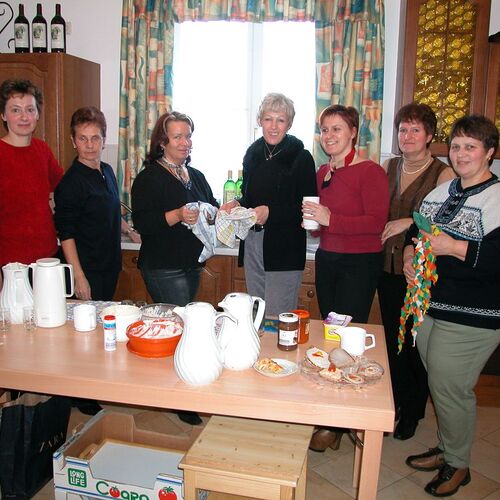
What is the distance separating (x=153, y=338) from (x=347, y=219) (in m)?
0.95

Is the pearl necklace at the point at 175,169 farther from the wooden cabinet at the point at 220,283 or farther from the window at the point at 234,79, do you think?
the window at the point at 234,79

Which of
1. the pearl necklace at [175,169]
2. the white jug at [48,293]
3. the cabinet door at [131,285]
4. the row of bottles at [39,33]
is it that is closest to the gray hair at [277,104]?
the pearl necklace at [175,169]

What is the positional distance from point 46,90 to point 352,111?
6.61 ft

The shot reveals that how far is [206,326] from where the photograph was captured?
1.50m

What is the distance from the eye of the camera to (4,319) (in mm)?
1927

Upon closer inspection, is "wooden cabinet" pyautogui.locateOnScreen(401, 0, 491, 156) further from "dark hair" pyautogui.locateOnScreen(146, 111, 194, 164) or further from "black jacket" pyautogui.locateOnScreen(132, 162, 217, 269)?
"black jacket" pyautogui.locateOnScreen(132, 162, 217, 269)

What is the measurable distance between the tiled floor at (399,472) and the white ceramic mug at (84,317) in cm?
73

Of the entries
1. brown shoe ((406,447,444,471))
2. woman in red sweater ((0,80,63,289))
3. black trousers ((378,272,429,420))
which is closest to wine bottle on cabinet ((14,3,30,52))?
woman in red sweater ((0,80,63,289))

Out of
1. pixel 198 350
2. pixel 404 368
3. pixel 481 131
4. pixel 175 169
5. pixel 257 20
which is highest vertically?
pixel 257 20

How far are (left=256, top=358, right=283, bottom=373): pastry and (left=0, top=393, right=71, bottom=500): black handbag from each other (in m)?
0.94

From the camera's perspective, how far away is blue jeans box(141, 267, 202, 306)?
2420 millimetres

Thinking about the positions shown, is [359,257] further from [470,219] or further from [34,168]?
[34,168]

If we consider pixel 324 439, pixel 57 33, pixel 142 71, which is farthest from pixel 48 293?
pixel 57 33

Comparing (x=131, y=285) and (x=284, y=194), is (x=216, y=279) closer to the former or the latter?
(x=131, y=285)
